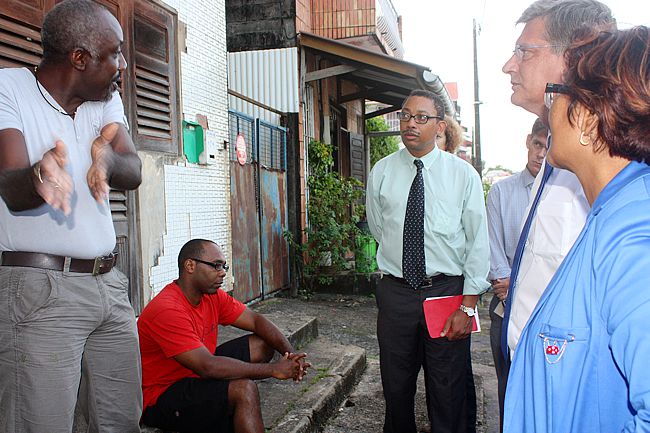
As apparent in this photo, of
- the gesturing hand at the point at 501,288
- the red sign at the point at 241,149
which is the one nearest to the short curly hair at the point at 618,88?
the gesturing hand at the point at 501,288

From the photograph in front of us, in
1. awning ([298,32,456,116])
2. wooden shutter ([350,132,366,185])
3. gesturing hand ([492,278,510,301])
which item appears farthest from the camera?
wooden shutter ([350,132,366,185])

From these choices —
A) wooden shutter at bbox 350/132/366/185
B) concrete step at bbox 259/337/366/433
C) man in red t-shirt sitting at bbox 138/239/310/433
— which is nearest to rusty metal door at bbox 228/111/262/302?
concrete step at bbox 259/337/366/433

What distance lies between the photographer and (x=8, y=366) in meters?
1.97

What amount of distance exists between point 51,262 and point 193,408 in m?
1.30

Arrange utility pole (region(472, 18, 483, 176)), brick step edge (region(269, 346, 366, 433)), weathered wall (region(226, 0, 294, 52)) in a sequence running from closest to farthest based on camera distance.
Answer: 1. brick step edge (region(269, 346, 366, 433))
2. weathered wall (region(226, 0, 294, 52))
3. utility pole (region(472, 18, 483, 176))

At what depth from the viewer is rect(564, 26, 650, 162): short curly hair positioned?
1.12 metres

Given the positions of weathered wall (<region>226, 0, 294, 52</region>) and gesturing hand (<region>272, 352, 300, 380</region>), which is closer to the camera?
gesturing hand (<region>272, 352, 300, 380</region>)

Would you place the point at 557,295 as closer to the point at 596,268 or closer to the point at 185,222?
the point at 596,268

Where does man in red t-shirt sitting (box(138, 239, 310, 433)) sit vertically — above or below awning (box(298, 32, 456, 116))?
below

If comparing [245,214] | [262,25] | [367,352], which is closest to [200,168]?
[245,214]

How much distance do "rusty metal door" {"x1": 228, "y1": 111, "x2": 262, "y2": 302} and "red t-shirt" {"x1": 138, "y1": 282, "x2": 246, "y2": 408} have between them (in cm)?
313

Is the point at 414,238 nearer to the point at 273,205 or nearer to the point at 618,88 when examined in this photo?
the point at 618,88

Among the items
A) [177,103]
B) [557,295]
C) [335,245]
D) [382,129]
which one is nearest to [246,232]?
[335,245]

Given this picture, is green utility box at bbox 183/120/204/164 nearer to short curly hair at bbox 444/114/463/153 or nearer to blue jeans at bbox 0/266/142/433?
short curly hair at bbox 444/114/463/153
